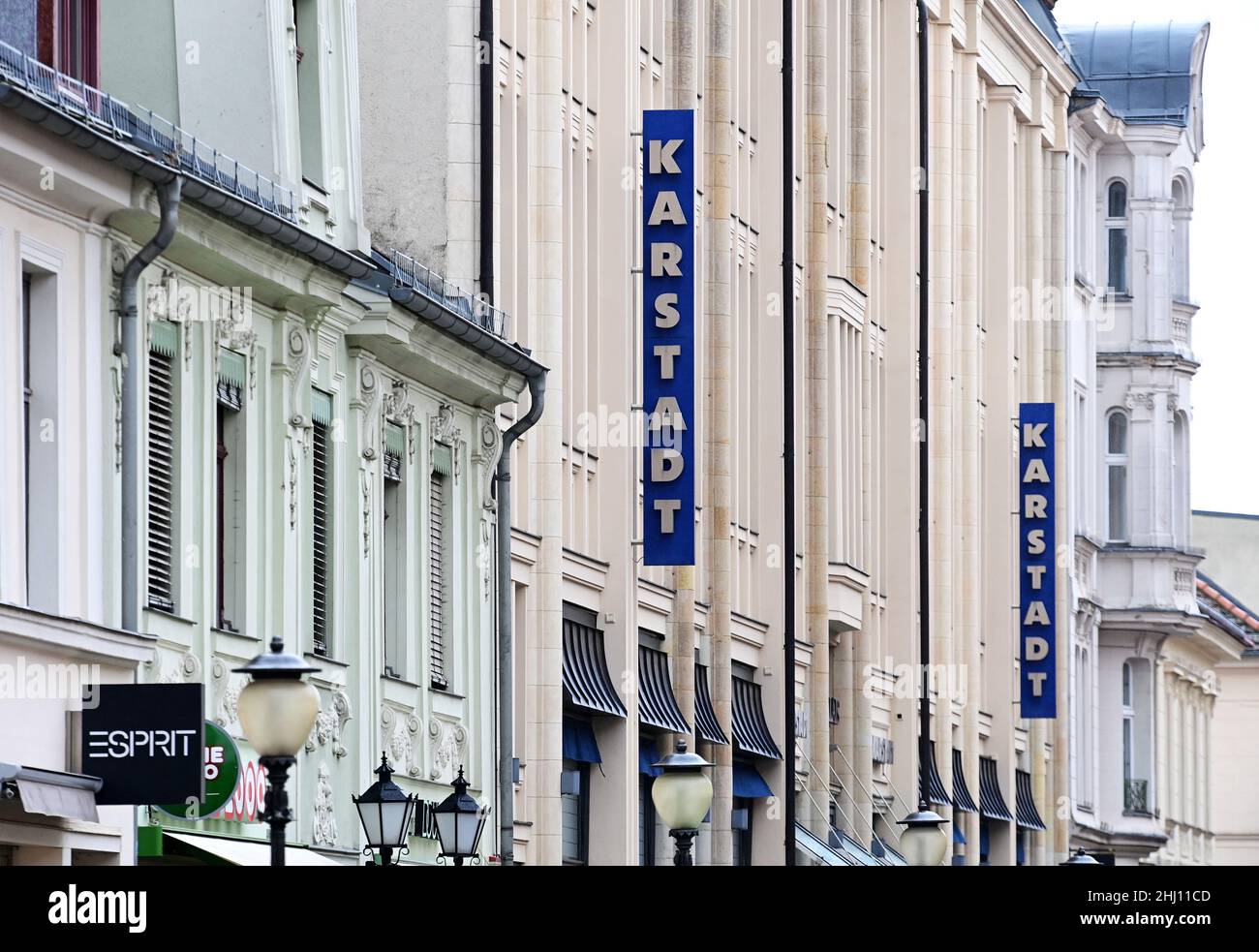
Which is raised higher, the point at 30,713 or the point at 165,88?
the point at 165,88

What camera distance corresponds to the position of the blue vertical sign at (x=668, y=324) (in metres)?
39.2

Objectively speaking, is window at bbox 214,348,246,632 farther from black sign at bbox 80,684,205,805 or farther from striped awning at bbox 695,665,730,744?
striped awning at bbox 695,665,730,744

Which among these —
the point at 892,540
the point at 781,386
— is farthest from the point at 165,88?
the point at 892,540

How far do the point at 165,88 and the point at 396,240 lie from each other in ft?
23.3

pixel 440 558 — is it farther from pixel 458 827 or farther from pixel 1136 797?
pixel 1136 797

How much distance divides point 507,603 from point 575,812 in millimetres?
6248

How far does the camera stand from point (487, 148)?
33281 mm

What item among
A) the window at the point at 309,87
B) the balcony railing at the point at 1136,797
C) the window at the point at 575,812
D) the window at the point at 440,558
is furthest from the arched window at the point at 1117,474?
the window at the point at 309,87

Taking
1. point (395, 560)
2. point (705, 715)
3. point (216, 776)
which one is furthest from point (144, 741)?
point (705, 715)

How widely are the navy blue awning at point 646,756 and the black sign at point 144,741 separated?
62.5 ft

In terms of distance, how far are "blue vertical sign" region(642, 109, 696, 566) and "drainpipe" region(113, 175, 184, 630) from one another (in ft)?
56.3

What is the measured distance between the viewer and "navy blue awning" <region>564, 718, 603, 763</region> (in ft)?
121
